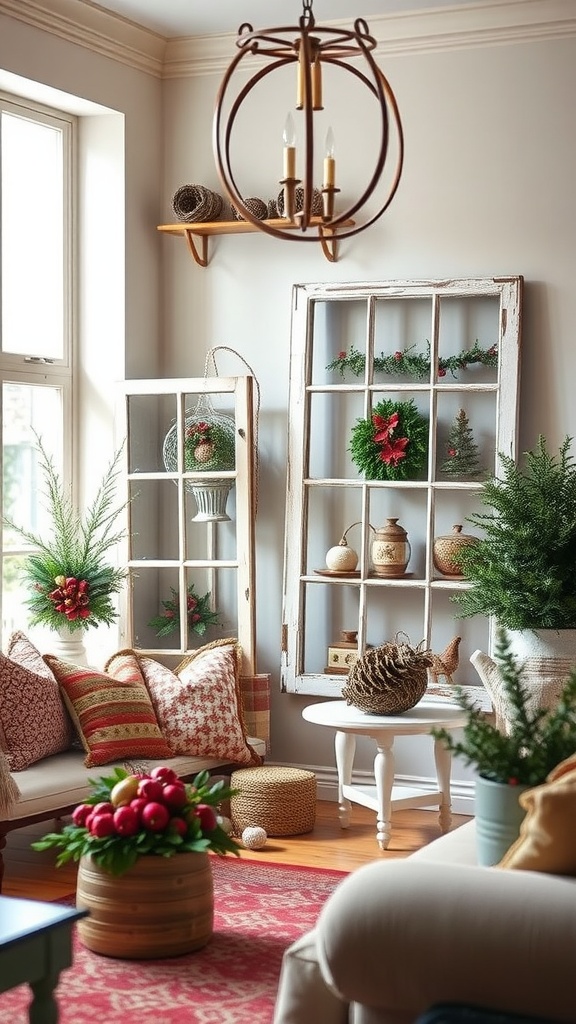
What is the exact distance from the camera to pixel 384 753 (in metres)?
4.71

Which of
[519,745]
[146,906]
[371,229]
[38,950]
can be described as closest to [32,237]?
[371,229]

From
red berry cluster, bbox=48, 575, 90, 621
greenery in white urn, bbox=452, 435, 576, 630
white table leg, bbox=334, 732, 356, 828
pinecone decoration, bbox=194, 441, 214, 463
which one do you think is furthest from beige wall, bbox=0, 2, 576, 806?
red berry cluster, bbox=48, 575, 90, 621

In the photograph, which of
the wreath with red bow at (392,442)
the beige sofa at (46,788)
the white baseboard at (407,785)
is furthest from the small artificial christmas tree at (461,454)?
the beige sofa at (46,788)

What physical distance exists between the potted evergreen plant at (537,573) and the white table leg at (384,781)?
553mm

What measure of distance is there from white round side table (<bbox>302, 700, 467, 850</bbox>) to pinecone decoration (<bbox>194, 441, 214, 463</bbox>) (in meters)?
1.17

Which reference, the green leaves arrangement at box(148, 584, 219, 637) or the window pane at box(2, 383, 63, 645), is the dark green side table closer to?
the window pane at box(2, 383, 63, 645)

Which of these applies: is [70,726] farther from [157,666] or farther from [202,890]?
[202,890]

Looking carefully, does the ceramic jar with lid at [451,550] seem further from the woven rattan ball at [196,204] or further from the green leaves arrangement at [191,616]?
the woven rattan ball at [196,204]

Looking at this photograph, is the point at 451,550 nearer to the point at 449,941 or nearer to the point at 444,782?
the point at 444,782

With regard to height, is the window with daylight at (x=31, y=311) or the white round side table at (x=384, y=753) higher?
the window with daylight at (x=31, y=311)

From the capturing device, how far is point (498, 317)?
5.32m

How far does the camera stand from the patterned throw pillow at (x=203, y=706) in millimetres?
5012

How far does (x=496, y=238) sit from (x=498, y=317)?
0.32 metres

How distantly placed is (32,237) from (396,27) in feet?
5.72
